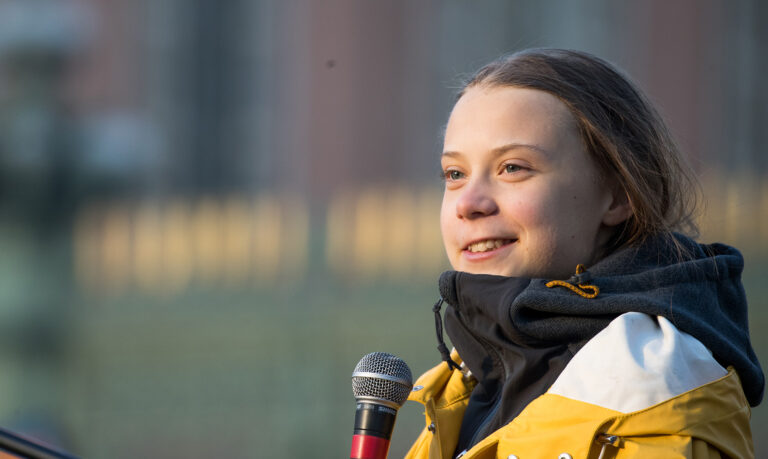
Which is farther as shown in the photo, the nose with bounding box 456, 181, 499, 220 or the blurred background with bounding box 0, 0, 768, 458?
the blurred background with bounding box 0, 0, 768, 458

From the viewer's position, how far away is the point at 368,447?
1.38 metres

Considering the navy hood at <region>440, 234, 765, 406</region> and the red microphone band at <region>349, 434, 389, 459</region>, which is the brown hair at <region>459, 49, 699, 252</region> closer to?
the navy hood at <region>440, 234, 765, 406</region>

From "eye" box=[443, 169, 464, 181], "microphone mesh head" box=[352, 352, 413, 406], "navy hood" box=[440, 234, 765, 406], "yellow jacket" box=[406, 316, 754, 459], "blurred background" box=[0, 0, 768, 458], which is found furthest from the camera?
"blurred background" box=[0, 0, 768, 458]

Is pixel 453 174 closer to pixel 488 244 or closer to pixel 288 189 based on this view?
pixel 488 244

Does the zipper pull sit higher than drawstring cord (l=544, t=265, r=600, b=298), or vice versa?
drawstring cord (l=544, t=265, r=600, b=298)

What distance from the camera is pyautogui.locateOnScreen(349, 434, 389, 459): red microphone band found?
1382 millimetres

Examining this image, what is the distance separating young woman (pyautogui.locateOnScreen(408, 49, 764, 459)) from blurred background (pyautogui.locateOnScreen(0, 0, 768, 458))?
272 inches

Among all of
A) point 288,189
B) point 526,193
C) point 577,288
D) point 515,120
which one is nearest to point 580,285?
point 577,288

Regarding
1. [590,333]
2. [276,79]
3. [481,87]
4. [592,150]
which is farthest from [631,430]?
[276,79]

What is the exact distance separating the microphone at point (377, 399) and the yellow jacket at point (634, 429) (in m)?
0.15

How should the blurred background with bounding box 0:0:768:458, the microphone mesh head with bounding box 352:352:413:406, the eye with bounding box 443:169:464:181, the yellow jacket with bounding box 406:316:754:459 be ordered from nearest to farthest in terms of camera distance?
the yellow jacket with bounding box 406:316:754:459, the microphone mesh head with bounding box 352:352:413:406, the eye with bounding box 443:169:464:181, the blurred background with bounding box 0:0:768:458

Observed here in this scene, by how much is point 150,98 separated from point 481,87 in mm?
9638

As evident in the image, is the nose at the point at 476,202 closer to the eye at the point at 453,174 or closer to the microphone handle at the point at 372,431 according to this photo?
the eye at the point at 453,174

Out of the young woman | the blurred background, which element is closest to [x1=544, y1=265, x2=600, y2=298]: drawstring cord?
the young woman
